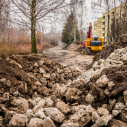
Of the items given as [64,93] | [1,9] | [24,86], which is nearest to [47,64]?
[24,86]

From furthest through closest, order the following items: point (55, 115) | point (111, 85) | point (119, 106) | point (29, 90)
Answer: point (29, 90) → point (111, 85) → point (55, 115) → point (119, 106)

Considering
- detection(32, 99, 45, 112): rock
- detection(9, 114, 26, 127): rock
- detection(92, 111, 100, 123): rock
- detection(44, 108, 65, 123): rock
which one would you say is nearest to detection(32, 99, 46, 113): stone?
detection(32, 99, 45, 112): rock

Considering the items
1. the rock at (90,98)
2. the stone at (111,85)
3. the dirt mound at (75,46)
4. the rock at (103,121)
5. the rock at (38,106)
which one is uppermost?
the dirt mound at (75,46)

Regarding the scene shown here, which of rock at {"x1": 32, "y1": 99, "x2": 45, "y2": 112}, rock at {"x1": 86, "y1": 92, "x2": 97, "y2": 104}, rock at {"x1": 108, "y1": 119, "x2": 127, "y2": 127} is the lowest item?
rock at {"x1": 32, "y1": 99, "x2": 45, "y2": 112}

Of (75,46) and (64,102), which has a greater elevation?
(75,46)

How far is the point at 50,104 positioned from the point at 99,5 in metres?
15.3

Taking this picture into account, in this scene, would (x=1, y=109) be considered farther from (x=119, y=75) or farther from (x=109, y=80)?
(x=119, y=75)

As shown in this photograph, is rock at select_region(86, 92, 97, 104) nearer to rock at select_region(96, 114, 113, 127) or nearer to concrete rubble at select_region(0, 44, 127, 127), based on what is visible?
concrete rubble at select_region(0, 44, 127, 127)

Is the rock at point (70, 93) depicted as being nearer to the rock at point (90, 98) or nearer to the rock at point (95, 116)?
the rock at point (90, 98)

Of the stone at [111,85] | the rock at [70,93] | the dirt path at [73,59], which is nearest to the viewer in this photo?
the stone at [111,85]

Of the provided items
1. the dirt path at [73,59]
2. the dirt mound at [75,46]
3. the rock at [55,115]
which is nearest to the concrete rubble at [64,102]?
the rock at [55,115]

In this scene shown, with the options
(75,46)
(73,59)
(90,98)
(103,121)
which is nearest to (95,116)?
(103,121)

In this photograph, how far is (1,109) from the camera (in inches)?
94.7

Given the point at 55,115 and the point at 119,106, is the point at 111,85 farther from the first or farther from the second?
the point at 55,115
